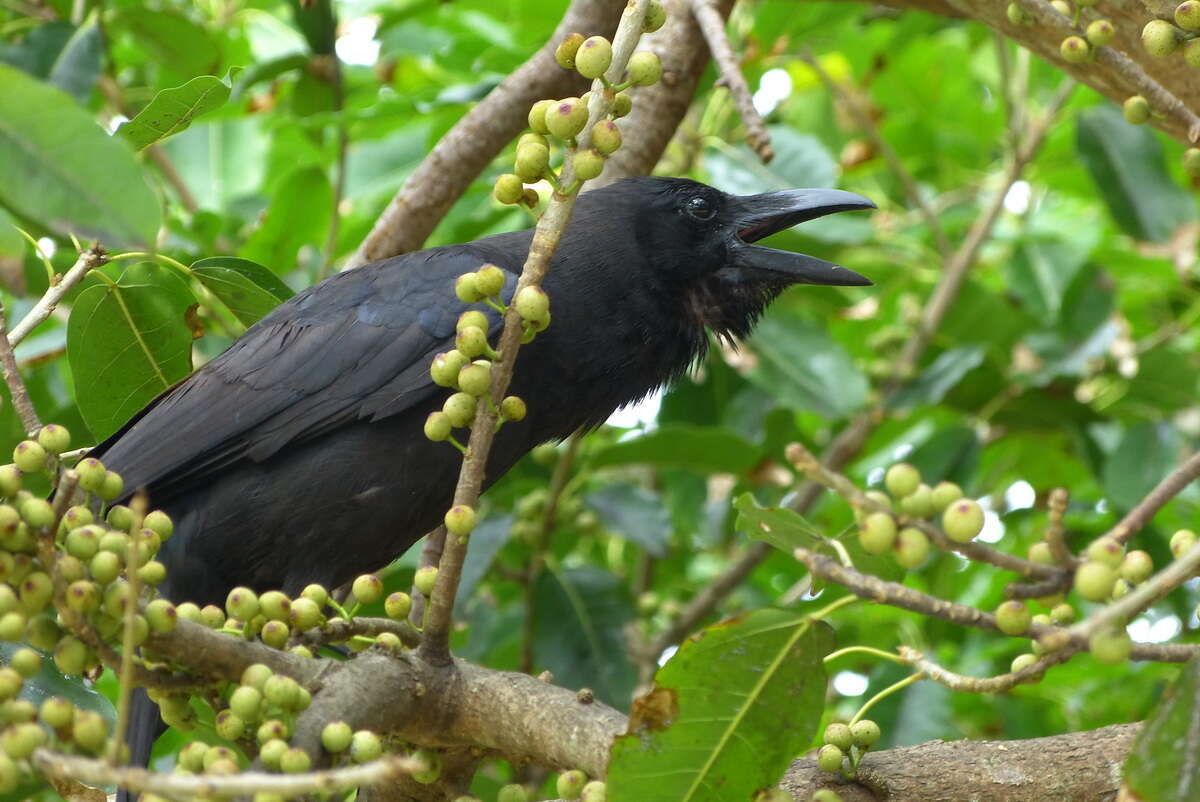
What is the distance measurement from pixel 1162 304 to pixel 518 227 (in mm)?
2235

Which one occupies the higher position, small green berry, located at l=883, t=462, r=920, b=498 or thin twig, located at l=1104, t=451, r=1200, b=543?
thin twig, located at l=1104, t=451, r=1200, b=543

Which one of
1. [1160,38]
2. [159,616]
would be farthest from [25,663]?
[1160,38]

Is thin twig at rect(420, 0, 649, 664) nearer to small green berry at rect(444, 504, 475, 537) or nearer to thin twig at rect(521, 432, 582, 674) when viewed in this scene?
small green berry at rect(444, 504, 475, 537)

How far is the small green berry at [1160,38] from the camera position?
226 centimetres

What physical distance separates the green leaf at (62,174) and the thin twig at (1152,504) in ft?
3.60

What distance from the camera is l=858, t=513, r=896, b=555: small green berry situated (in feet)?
4.72

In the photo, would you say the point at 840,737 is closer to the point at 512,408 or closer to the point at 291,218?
the point at 512,408

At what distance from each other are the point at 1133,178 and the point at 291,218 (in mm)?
2504

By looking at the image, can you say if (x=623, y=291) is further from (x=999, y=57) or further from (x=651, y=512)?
(x=999, y=57)

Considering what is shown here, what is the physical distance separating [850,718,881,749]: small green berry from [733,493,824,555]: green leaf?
0.35 m

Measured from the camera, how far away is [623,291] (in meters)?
3.27

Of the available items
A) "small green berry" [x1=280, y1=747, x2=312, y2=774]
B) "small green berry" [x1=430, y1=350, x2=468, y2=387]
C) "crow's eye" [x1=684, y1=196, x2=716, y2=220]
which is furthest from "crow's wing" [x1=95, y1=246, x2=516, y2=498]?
"small green berry" [x1=280, y1=747, x2=312, y2=774]

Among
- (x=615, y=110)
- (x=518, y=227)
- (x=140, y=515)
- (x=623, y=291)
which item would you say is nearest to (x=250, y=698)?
→ (x=140, y=515)

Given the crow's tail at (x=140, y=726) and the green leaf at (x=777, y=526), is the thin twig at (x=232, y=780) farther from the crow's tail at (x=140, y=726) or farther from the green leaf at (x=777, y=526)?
the crow's tail at (x=140, y=726)
